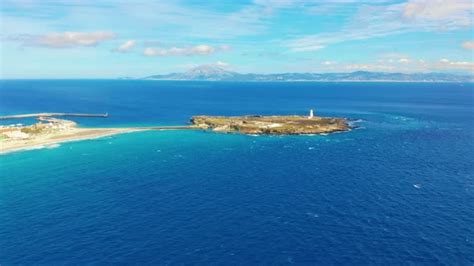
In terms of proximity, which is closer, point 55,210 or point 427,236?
point 427,236

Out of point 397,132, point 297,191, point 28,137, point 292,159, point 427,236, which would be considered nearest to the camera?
point 427,236

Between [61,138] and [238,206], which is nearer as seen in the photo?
[238,206]

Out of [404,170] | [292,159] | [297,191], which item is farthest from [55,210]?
[404,170]

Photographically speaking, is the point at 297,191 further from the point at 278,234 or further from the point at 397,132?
the point at 397,132

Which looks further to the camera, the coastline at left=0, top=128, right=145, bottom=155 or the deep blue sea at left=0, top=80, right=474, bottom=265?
the coastline at left=0, top=128, right=145, bottom=155

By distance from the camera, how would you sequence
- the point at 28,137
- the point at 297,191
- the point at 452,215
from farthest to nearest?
the point at 28,137 < the point at 297,191 < the point at 452,215

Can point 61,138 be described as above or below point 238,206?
above

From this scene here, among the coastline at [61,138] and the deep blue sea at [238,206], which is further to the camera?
the coastline at [61,138]

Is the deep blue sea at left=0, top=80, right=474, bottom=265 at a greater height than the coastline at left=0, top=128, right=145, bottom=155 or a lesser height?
lesser

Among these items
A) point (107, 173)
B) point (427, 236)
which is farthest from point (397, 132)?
point (107, 173)

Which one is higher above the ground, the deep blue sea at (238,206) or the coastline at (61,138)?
the coastline at (61,138)
